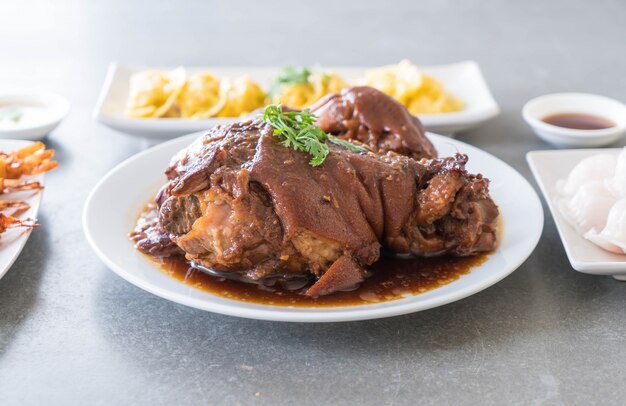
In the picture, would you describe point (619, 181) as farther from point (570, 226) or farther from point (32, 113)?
point (32, 113)

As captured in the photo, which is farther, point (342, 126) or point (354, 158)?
point (342, 126)

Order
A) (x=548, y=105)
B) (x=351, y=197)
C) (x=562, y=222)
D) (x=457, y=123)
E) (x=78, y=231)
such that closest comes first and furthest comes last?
(x=351, y=197) → (x=562, y=222) → (x=78, y=231) → (x=457, y=123) → (x=548, y=105)

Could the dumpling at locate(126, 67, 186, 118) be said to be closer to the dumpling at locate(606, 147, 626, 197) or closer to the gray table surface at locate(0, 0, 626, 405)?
the gray table surface at locate(0, 0, 626, 405)

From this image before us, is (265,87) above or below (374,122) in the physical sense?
below

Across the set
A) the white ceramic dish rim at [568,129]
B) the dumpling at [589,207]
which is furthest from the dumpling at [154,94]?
the dumpling at [589,207]

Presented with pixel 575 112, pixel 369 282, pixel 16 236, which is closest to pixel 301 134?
pixel 369 282

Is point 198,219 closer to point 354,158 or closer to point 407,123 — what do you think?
point 354,158

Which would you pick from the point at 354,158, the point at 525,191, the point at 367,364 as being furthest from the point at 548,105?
the point at 367,364
